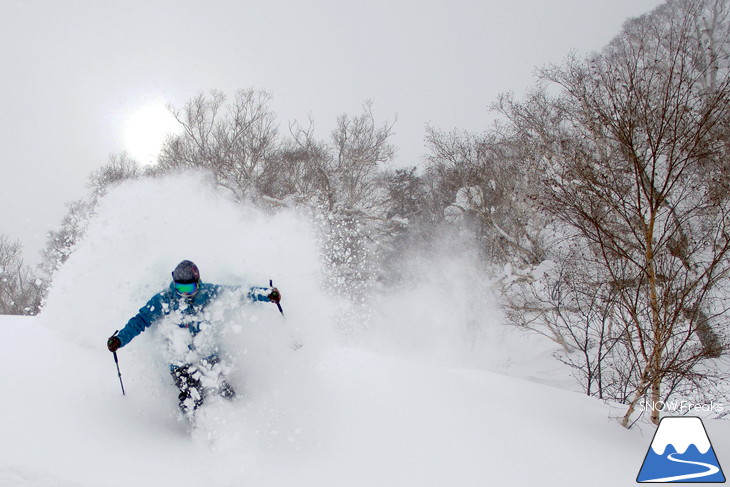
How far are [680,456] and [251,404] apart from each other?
4.47 metres

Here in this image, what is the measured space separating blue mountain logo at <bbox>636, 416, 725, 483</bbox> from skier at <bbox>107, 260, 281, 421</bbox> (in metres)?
4.18

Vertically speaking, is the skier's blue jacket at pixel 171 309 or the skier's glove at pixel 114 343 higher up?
the skier's blue jacket at pixel 171 309

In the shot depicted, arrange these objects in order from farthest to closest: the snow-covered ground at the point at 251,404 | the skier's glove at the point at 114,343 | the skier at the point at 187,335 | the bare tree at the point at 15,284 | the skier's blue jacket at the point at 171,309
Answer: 1. the bare tree at the point at 15,284
2. the skier's blue jacket at the point at 171,309
3. the skier at the point at 187,335
4. the skier's glove at the point at 114,343
5. the snow-covered ground at the point at 251,404

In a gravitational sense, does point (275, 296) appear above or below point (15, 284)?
below

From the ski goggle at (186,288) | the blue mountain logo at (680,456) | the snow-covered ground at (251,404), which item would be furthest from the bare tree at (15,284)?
the blue mountain logo at (680,456)

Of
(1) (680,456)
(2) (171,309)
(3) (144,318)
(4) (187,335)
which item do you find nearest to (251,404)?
(4) (187,335)

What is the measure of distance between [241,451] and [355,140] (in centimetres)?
1857

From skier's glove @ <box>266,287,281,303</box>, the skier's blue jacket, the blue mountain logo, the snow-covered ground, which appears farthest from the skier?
the blue mountain logo

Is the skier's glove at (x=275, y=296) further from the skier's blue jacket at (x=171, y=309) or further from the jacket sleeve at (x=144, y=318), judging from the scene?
the jacket sleeve at (x=144, y=318)

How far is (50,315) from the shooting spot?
5863 mm

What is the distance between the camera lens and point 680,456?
426cm

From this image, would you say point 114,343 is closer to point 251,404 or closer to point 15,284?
point 251,404

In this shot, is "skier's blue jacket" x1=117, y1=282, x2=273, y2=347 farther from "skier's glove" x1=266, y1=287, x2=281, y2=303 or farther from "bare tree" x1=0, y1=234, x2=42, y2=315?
"bare tree" x1=0, y1=234, x2=42, y2=315

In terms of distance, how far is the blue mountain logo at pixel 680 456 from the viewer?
154 inches
